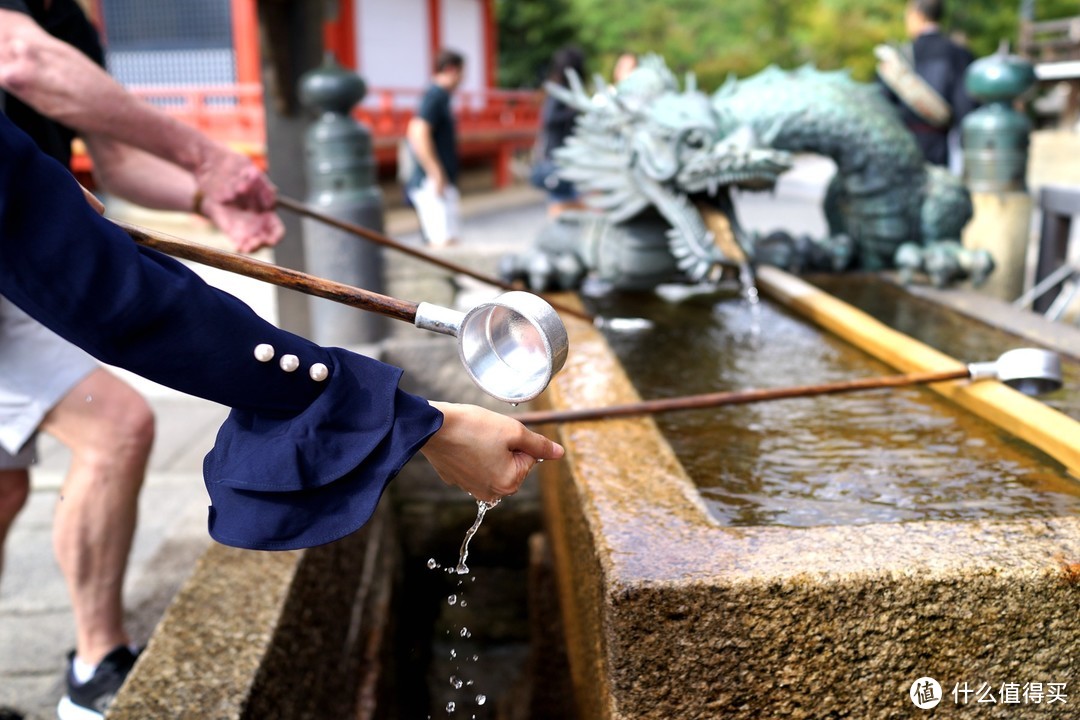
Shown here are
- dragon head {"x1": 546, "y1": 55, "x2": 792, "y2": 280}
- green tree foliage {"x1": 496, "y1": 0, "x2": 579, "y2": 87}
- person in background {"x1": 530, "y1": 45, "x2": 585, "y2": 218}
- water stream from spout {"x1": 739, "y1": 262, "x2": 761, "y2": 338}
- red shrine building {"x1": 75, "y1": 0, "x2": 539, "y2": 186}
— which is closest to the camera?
dragon head {"x1": 546, "y1": 55, "x2": 792, "y2": 280}

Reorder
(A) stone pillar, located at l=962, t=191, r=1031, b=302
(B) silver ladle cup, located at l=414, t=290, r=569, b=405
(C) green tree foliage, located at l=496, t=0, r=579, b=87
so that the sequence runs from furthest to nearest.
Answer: (C) green tree foliage, located at l=496, t=0, r=579, b=87 < (A) stone pillar, located at l=962, t=191, r=1031, b=302 < (B) silver ladle cup, located at l=414, t=290, r=569, b=405

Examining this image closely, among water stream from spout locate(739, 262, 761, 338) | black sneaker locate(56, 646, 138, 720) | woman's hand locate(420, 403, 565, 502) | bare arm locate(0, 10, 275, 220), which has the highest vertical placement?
bare arm locate(0, 10, 275, 220)

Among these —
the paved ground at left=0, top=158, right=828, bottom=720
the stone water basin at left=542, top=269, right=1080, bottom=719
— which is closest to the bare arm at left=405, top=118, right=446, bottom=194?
the paved ground at left=0, top=158, right=828, bottom=720

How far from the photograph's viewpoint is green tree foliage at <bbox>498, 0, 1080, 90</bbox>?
19.4 meters

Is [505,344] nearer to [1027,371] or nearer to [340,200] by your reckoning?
[1027,371]

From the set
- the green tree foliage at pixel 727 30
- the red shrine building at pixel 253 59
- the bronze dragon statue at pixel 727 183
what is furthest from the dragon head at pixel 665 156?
the green tree foliage at pixel 727 30

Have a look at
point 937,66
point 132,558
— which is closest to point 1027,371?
point 132,558

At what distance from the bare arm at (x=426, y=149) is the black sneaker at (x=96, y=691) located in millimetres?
5236

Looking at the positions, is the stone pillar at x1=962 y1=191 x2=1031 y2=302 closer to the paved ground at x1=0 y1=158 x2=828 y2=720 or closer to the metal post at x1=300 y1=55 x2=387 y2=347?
the metal post at x1=300 y1=55 x2=387 y2=347

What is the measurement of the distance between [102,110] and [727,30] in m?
27.1

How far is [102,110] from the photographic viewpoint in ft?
7.45

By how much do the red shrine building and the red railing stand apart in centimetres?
2

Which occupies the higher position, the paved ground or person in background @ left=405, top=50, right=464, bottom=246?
person in background @ left=405, top=50, right=464, bottom=246

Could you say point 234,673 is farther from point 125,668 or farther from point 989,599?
point 989,599
